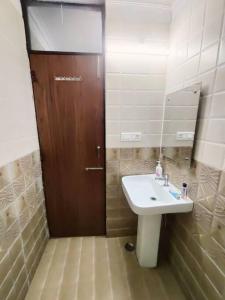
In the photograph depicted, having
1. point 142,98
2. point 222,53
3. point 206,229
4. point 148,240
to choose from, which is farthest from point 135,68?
point 148,240

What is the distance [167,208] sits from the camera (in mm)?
1100

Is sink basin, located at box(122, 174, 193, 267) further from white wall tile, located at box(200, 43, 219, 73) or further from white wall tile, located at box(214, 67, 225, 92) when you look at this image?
white wall tile, located at box(200, 43, 219, 73)

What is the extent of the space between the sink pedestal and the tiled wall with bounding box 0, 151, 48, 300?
100 cm

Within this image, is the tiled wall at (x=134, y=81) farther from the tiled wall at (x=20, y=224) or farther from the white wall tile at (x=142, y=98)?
the tiled wall at (x=20, y=224)

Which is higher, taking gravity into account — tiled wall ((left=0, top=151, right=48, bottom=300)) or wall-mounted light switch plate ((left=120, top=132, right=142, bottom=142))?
wall-mounted light switch plate ((left=120, top=132, right=142, bottom=142))

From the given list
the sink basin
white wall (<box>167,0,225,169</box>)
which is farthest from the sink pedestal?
white wall (<box>167,0,225,169</box>)

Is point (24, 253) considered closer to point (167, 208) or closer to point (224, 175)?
point (167, 208)

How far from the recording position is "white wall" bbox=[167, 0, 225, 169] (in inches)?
33.7

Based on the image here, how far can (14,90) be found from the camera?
1120 millimetres

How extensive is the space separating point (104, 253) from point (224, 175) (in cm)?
143

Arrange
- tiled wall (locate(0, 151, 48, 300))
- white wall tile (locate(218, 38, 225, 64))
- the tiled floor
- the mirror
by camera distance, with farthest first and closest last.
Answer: the tiled floor
the mirror
tiled wall (locate(0, 151, 48, 300))
white wall tile (locate(218, 38, 225, 64))

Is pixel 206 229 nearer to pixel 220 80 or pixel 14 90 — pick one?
pixel 220 80

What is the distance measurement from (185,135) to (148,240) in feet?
3.31

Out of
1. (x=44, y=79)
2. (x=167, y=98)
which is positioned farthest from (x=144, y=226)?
(x=44, y=79)
